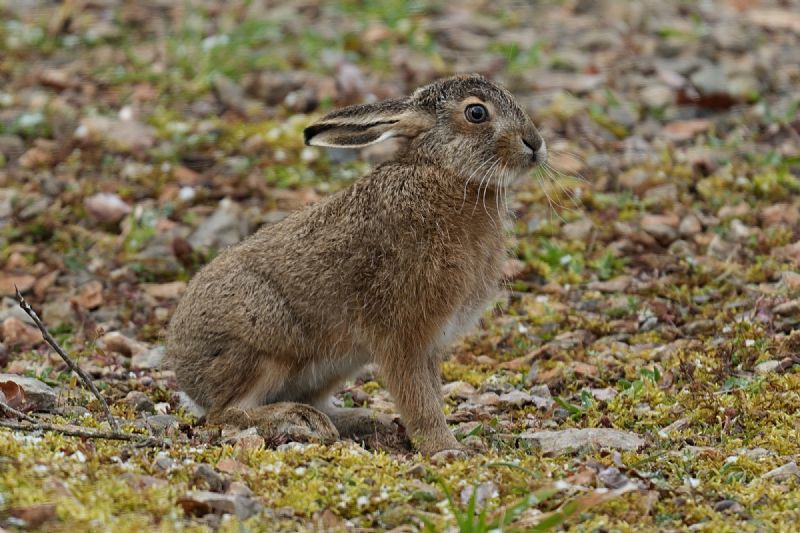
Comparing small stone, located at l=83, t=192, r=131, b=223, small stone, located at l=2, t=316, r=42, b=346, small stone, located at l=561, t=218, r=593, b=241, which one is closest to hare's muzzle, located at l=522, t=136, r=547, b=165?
small stone, located at l=561, t=218, r=593, b=241

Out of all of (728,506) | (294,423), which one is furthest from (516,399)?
(728,506)

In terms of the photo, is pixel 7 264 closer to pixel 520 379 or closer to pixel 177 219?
pixel 177 219

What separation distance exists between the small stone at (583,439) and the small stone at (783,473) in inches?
30.8

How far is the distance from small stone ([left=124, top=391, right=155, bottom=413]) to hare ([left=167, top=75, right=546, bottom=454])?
28 centimetres

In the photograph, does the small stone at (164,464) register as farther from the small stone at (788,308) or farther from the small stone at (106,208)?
the small stone at (106,208)

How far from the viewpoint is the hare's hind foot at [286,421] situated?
6879mm

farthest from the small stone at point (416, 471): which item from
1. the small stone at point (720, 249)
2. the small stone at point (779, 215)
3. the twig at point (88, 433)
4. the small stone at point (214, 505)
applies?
the small stone at point (779, 215)

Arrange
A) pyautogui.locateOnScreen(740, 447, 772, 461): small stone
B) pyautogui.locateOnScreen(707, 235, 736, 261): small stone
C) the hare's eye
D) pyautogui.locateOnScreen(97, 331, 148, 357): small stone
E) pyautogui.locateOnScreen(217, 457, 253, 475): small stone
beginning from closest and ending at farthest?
1. pyautogui.locateOnScreen(217, 457, 253, 475): small stone
2. pyautogui.locateOnScreen(740, 447, 772, 461): small stone
3. the hare's eye
4. pyautogui.locateOnScreen(97, 331, 148, 357): small stone
5. pyautogui.locateOnScreen(707, 235, 736, 261): small stone

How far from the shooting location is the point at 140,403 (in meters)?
7.59

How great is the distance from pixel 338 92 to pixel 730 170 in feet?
13.1

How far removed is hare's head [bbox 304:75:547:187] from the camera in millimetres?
7398

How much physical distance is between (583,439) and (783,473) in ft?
3.62

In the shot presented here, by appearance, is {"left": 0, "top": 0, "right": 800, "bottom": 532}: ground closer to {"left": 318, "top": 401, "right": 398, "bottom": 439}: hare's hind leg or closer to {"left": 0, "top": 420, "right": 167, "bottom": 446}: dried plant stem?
{"left": 0, "top": 420, "right": 167, "bottom": 446}: dried plant stem

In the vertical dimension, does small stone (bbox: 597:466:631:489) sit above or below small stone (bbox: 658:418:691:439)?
above
